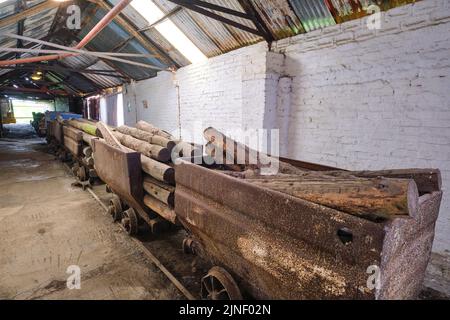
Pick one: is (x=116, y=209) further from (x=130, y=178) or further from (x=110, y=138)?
(x=130, y=178)

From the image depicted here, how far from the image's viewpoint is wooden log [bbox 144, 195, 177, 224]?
2.86 meters

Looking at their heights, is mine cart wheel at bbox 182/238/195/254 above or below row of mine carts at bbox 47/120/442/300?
below

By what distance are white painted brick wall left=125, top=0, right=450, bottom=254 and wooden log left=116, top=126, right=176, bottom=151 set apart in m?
1.91

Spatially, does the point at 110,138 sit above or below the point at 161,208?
above

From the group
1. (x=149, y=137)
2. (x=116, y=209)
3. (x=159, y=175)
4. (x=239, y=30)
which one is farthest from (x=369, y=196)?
(x=239, y=30)

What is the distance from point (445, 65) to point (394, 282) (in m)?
2.67

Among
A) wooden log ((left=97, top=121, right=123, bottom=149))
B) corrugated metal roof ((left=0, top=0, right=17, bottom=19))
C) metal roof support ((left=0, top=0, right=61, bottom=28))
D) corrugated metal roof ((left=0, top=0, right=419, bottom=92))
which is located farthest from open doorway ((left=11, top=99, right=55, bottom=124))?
wooden log ((left=97, top=121, right=123, bottom=149))

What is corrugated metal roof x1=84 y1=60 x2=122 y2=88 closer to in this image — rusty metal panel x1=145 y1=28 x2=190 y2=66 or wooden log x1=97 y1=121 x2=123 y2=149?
rusty metal panel x1=145 y1=28 x2=190 y2=66

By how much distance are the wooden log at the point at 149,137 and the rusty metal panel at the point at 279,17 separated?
109 inches

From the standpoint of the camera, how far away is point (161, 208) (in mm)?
3049

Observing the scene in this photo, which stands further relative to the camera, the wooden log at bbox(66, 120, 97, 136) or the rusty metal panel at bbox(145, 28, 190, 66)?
the rusty metal panel at bbox(145, 28, 190, 66)

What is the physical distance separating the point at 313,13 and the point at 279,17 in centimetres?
59
